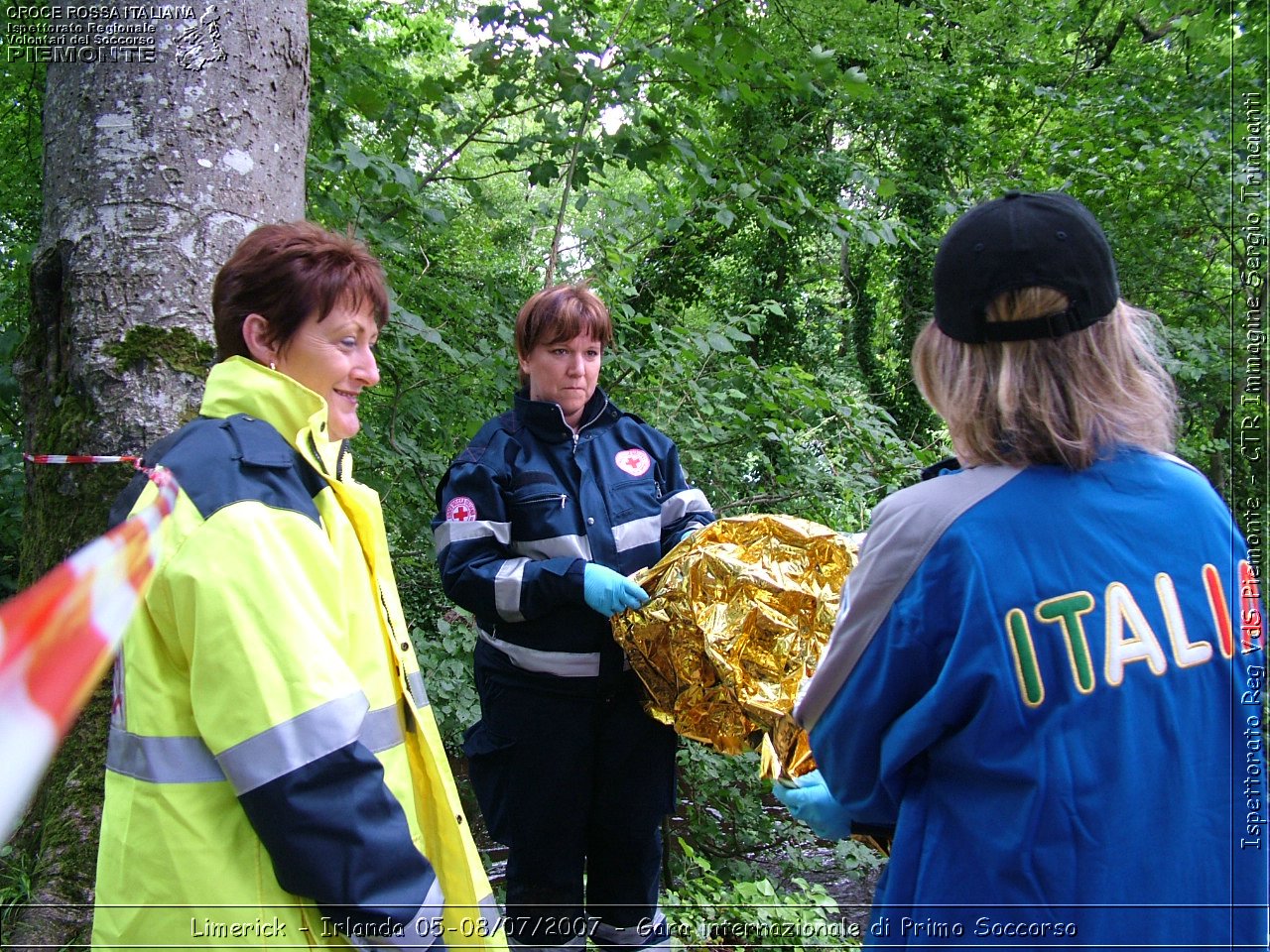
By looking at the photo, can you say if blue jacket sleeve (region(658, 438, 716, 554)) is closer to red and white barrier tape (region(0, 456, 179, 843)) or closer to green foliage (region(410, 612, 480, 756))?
green foliage (region(410, 612, 480, 756))

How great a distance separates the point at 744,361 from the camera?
4234mm

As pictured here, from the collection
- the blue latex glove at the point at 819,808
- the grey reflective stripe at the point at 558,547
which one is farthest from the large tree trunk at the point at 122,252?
the blue latex glove at the point at 819,808

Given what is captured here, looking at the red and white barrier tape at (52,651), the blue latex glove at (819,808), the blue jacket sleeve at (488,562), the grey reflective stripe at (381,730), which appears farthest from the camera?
the blue jacket sleeve at (488,562)

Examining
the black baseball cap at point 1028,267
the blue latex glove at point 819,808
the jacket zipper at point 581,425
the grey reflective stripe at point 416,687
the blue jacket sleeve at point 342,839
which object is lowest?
the blue latex glove at point 819,808

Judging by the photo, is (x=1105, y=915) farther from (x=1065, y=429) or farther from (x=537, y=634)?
(x=537, y=634)

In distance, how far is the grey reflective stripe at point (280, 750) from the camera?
117cm

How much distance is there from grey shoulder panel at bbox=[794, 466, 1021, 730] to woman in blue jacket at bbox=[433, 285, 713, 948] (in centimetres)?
100

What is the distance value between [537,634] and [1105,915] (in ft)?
5.02

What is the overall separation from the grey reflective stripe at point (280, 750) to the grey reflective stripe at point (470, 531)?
3.95ft

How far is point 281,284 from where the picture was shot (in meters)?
1.53

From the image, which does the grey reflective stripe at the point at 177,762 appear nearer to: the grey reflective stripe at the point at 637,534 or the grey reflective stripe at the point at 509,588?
the grey reflective stripe at the point at 509,588

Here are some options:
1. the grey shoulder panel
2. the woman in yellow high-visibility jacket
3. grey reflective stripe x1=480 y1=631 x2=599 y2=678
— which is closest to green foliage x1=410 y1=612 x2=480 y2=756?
grey reflective stripe x1=480 y1=631 x2=599 y2=678

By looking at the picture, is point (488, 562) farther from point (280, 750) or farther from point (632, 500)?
point (280, 750)

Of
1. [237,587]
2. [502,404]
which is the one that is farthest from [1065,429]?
[502,404]
